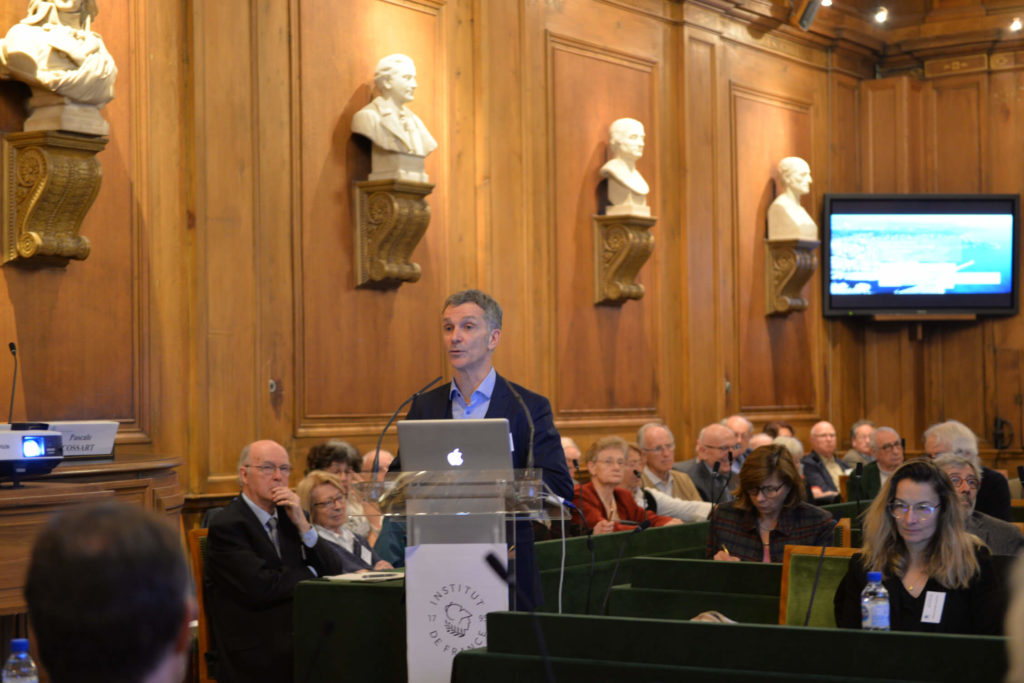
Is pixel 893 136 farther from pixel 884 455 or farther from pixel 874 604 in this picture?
pixel 874 604

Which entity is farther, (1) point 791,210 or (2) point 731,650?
(1) point 791,210

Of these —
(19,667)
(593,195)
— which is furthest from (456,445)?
(593,195)

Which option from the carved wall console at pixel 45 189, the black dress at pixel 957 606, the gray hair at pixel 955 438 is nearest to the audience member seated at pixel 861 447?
the gray hair at pixel 955 438

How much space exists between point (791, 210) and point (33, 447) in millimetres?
7922

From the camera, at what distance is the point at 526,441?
143 inches

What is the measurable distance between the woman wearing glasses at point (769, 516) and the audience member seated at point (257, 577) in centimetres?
167

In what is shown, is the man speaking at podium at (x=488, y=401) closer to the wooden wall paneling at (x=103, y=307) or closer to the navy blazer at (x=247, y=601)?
the navy blazer at (x=247, y=601)

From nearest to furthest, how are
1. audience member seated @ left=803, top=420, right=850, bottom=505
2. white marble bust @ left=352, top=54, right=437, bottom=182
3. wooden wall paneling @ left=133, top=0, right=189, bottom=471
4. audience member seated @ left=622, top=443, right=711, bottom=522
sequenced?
1. wooden wall paneling @ left=133, top=0, right=189, bottom=471
2. audience member seated @ left=622, top=443, right=711, bottom=522
3. white marble bust @ left=352, top=54, right=437, bottom=182
4. audience member seated @ left=803, top=420, right=850, bottom=505

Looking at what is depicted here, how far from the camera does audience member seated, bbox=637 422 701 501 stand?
7.97 m

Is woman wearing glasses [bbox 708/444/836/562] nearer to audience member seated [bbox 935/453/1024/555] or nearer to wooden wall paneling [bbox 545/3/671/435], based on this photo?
audience member seated [bbox 935/453/1024/555]

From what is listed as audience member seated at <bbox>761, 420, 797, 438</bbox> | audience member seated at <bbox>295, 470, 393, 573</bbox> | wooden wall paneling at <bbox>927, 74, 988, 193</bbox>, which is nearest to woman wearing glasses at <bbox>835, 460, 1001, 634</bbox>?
audience member seated at <bbox>295, 470, 393, 573</bbox>

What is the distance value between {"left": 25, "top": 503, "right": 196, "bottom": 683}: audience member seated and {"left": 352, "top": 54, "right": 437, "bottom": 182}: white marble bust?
6041 millimetres

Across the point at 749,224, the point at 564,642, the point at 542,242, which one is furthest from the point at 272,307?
the point at 749,224

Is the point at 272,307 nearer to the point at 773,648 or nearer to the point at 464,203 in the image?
the point at 464,203
